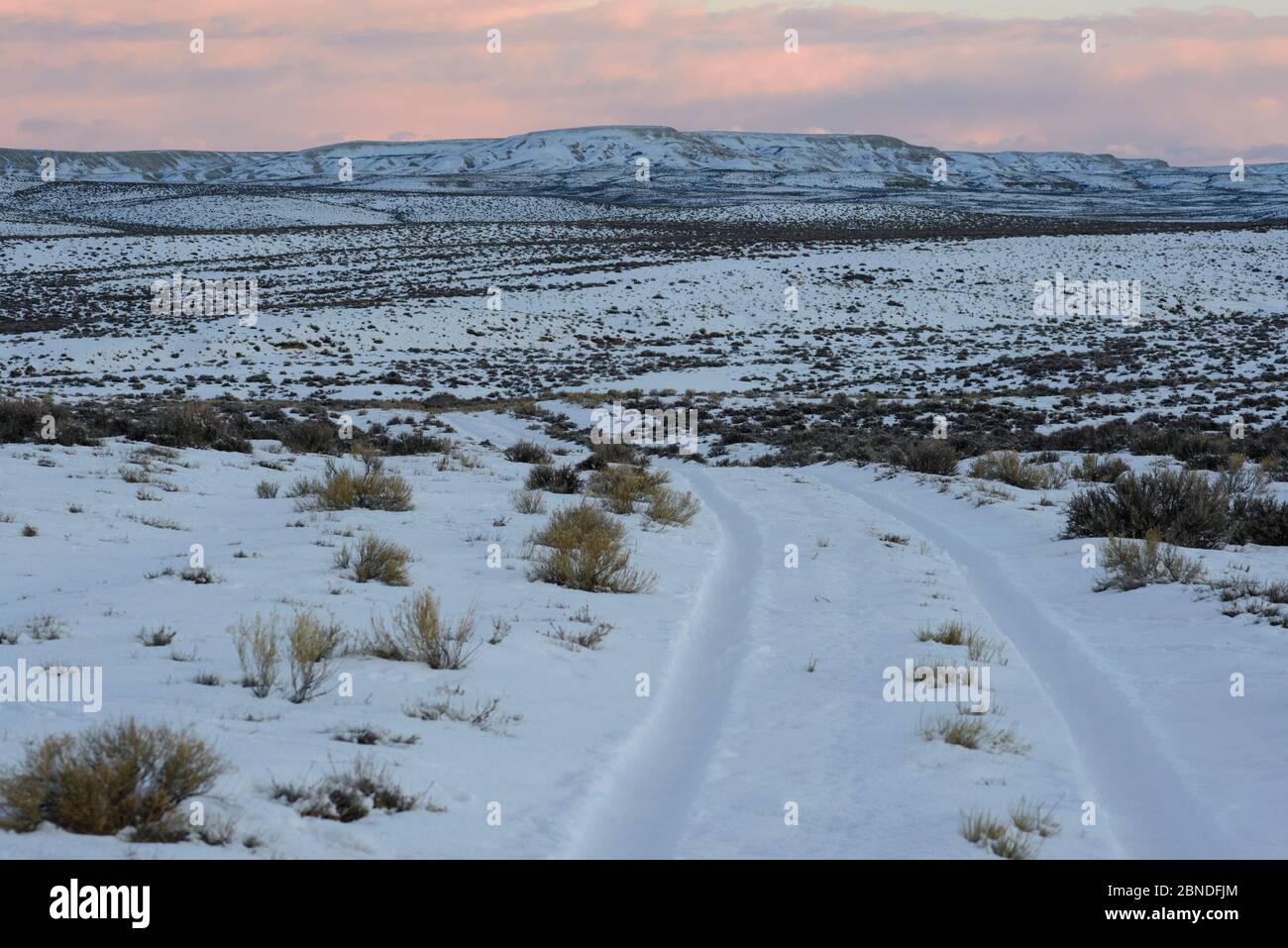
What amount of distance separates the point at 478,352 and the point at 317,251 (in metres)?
41.4

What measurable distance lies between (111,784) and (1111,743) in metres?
4.77

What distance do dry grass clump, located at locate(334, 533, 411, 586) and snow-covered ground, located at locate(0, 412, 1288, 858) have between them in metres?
0.18

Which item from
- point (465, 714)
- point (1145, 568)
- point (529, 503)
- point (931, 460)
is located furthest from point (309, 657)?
point (931, 460)

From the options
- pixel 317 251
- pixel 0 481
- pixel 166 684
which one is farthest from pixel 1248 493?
pixel 317 251

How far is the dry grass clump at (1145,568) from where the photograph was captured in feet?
27.5

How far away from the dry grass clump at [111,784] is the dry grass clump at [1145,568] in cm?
718

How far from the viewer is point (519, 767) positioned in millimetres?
4820

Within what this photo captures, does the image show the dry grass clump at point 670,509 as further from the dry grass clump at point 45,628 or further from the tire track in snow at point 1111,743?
the dry grass clump at point 45,628

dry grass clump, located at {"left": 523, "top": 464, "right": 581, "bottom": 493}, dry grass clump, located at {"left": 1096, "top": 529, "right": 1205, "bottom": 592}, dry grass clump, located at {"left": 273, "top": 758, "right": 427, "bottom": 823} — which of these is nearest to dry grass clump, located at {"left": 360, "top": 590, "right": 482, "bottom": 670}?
dry grass clump, located at {"left": 273, "top": 758, "right": 427, "bottom": 823}

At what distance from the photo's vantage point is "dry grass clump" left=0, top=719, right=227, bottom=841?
3.59 meters

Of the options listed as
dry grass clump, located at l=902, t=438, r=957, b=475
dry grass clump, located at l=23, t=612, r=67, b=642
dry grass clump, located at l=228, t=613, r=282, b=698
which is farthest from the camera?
dry grass clump, located at l=902, t=438, r=957, b=475

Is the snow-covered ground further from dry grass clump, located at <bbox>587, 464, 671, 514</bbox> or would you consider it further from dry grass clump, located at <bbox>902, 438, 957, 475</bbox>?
dry grass clump, located at <bbox>902, 438, 957, 475</bbox>

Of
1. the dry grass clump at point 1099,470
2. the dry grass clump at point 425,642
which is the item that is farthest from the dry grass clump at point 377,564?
the dry grass clump at point 1099,470
